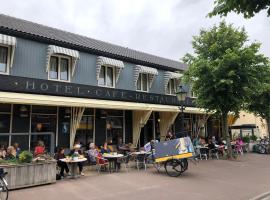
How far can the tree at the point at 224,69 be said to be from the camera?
14359mm

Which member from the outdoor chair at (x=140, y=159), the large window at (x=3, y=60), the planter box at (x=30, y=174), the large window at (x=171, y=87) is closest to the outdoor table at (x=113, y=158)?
the outdoor chair at (x=140, y=159)

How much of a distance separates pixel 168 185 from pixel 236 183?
255 centimetres

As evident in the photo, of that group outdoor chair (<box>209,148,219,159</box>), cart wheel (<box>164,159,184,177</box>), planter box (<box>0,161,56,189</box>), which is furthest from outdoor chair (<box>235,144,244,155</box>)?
planter box (<box>0,161,56,189</box>)

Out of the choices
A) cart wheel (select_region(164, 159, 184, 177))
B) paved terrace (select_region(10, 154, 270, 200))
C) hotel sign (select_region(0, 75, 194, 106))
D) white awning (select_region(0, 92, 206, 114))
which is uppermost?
hotel sign (select_region(0, 75, 194, 106))

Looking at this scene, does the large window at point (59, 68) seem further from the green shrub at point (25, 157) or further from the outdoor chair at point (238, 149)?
the outdoor chair at point (238, 149)

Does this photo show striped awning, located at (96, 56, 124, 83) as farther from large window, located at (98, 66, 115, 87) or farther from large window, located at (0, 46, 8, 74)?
large window, located at (0, 46, 8, 74)

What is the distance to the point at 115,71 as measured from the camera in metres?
15.7

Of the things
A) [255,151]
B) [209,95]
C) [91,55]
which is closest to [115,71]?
[91,55]

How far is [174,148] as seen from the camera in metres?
10.6

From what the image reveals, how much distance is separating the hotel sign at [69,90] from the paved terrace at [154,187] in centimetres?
421

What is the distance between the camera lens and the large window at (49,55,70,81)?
13.1 meters

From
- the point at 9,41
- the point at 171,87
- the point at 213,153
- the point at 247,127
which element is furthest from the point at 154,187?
the point at 247,127

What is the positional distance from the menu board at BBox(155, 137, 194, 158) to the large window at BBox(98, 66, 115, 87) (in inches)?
224

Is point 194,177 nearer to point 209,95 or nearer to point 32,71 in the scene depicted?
point 209,95
